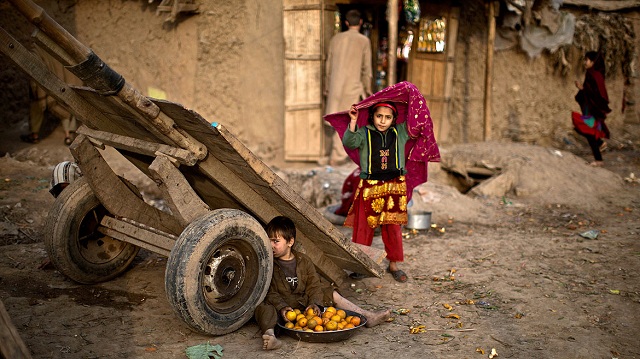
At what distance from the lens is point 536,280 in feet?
16.1

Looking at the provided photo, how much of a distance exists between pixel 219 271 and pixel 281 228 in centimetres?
52

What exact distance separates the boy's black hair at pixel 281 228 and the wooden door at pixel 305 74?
197 inches

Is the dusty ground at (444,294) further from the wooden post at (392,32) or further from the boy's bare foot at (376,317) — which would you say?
the wooden post at (392,32)

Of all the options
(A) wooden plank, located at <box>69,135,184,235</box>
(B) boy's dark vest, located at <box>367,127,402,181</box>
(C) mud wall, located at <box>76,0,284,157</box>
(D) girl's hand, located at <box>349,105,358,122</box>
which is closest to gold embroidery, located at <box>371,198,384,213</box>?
(B) boy's dark vest, located at <box>367,127,402,181</box>

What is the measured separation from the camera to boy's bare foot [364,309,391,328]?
156 inches

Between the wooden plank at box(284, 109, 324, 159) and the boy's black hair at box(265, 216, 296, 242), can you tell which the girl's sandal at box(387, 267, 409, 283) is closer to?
the boy's black hair at box(265, 216, 296, 242)

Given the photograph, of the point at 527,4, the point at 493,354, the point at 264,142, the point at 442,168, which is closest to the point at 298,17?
the point at 264,142

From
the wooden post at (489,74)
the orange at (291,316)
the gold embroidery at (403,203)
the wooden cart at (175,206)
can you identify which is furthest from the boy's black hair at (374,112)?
the wooden post at (489,74)

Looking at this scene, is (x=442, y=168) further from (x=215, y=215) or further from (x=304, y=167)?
(x=215, y=215)

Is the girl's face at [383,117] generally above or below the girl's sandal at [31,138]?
above

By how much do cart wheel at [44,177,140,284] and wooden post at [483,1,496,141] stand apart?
23.1 feet

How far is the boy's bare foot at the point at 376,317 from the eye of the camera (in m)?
3.96

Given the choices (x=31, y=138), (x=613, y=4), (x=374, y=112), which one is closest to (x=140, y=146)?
(x=374, y=112)

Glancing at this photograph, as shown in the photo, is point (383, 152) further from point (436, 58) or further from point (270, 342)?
point (436, 58)
